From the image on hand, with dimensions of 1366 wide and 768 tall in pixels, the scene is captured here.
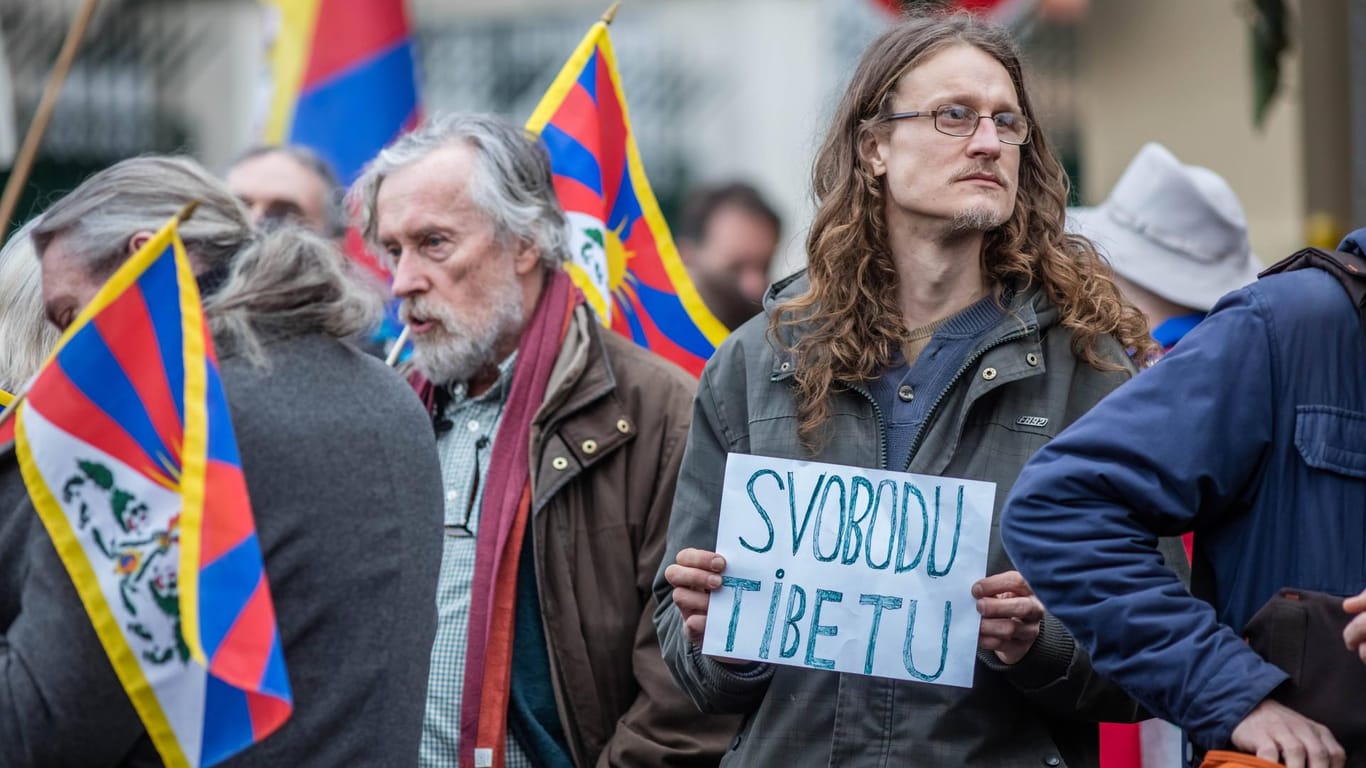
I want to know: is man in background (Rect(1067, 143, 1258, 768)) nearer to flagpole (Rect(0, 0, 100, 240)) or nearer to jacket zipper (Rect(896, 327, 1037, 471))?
jacket zipper (Rect(896, 327, 1037, 471))

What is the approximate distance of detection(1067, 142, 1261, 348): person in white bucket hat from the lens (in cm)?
454

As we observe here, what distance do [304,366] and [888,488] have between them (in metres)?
0.93

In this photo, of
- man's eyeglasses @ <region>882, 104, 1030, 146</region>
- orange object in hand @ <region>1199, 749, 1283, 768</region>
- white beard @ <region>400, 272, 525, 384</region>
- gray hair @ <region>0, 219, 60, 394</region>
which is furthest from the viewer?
white beard @ <region>400, 272, 525, 384</region>

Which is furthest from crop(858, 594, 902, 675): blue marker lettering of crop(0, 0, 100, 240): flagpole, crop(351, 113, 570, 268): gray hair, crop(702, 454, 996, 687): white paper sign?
crop(0, 0, 100, 240): flagpole

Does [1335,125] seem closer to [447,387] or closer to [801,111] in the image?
[447,387]

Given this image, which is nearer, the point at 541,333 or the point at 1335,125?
the point at 541,333

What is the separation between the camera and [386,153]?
4.50 m

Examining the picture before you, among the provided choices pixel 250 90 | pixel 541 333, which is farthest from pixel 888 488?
pixel 250 90

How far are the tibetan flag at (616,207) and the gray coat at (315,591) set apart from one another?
190 centimetres

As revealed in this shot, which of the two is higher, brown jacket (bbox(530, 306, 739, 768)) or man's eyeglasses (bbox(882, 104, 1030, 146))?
man's eyeglasses (bbox(882, 104, 1030, 146))

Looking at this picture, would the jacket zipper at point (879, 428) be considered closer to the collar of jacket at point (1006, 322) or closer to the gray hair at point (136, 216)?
the collar of jacket at point (1006, 322)

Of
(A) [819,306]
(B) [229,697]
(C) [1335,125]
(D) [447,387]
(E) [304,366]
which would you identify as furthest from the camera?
(C) [1335,125]

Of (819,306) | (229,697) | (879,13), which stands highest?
(879,13)

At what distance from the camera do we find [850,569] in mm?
3088
